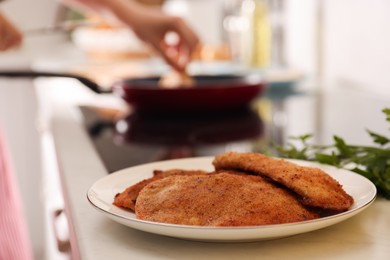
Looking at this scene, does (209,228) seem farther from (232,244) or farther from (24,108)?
(24,108)

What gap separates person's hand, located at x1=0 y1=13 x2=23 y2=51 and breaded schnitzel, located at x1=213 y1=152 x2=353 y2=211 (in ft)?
2.18

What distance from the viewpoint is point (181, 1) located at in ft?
12.9

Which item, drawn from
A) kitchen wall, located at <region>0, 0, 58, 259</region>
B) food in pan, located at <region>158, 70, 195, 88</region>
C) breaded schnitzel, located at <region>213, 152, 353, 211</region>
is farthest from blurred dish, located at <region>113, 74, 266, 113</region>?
kitchen wall, located at <region>0, 0, 58, 259</region>

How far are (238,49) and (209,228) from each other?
2.39 m

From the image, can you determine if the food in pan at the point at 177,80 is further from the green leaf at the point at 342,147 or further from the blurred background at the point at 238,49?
the green leaf at the point at 342,147

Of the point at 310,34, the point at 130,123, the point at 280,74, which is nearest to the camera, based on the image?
the point at 130,123

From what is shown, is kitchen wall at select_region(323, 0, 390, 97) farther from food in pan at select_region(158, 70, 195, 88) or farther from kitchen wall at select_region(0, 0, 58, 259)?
kitchen wall at select_region(0, 0, 58, 259)

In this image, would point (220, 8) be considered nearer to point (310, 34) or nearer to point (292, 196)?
point (310, 34)

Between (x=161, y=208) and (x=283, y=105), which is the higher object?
(x=161, y=208)

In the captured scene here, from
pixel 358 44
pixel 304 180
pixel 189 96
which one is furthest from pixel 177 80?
pixel 304 180

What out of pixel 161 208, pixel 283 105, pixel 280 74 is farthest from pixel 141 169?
pixel 280 74

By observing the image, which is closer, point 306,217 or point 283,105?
point 306,217

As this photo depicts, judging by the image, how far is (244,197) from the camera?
1.72 feet

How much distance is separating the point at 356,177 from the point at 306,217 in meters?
0.13
